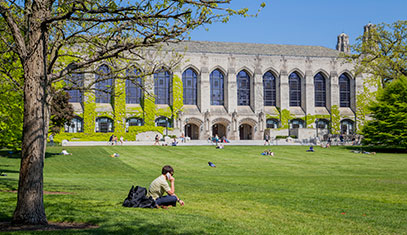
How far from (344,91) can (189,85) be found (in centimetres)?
2473

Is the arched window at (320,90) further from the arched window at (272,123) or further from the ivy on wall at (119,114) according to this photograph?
the ivy on wall at (119,114)

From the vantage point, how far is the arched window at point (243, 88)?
2317 inches

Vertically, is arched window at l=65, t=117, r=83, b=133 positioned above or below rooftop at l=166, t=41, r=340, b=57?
below

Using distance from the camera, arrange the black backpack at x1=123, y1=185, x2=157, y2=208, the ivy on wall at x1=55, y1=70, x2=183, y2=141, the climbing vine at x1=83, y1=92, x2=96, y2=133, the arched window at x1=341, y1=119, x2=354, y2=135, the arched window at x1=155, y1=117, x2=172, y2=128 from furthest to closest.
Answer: the arched window at x1=341, y1=119, x2=354, y2=135
the arched window at x1=155, y1=117, x2=172, y2=128
the climbing vine at x1=83, y1=92, x2=96, y2=133
the ivy on wall at x1=55, y1=70, x2=183, y2=141
the black backpack at x1=123, y1=185, x2=157, y2=208

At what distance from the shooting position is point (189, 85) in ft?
186

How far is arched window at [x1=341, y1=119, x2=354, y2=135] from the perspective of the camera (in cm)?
6062

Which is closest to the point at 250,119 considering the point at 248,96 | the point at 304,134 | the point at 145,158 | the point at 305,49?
the point at 248,96

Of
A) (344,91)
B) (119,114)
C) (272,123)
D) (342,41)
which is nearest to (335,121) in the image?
(344,91)

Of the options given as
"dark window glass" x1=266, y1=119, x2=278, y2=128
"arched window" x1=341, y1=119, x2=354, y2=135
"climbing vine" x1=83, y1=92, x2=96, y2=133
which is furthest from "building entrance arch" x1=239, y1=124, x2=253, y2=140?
"climbing vine" x1=83, y1=92, x2=96, y2=133

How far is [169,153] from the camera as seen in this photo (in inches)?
1359

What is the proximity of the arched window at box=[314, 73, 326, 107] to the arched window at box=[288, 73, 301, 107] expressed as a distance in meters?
2.83

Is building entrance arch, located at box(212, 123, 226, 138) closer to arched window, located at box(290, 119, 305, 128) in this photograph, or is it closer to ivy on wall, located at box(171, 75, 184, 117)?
ivy on wall, located at box(171, 75, 184, 117)

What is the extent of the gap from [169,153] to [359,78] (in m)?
39.2

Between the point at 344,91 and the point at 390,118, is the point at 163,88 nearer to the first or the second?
the point at 344,91
